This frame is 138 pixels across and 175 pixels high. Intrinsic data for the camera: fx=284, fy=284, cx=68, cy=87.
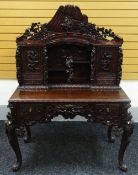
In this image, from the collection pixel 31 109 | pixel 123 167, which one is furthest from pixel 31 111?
pixel 123 167

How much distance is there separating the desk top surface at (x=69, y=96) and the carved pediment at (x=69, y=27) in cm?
44

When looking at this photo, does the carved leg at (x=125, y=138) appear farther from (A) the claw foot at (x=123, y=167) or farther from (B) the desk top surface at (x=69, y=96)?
(B) the desk top surface at (x=69, y=96)

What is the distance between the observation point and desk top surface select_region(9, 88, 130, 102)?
214 centimetres

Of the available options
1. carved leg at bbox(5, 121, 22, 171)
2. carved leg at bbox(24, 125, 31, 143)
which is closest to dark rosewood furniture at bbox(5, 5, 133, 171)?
carved leg at bbox(5, 121, 22, 171)

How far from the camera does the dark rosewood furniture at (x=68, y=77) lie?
216 centimetres

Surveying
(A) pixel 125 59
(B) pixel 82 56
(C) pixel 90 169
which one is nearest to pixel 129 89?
(A) pixel 125 59

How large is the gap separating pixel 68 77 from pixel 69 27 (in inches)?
17.3

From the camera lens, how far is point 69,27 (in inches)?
93.3

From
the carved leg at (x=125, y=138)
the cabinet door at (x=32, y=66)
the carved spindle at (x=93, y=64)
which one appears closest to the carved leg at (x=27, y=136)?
the cabinet door at (x=32, y=66)

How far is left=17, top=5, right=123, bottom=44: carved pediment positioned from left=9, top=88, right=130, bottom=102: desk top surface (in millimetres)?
440

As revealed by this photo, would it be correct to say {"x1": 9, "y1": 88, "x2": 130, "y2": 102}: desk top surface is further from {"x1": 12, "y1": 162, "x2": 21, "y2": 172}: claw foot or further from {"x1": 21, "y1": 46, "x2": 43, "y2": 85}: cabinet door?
{"x1": 12, "y1": 162, "x2": 21, "y2": 172}: claw foot

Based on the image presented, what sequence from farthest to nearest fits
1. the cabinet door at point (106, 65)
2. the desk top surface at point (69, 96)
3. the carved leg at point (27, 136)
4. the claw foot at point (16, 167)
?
the carved leg at point (27, 136), the cabinet door at point (106, 65), the claw foot at point (16, 167), the desk top surface at point (69, 96)

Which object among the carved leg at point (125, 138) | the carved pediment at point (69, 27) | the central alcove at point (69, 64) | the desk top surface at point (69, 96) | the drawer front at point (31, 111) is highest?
the carved pediment at point (69, 27)

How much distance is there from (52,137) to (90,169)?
0.68 meters
